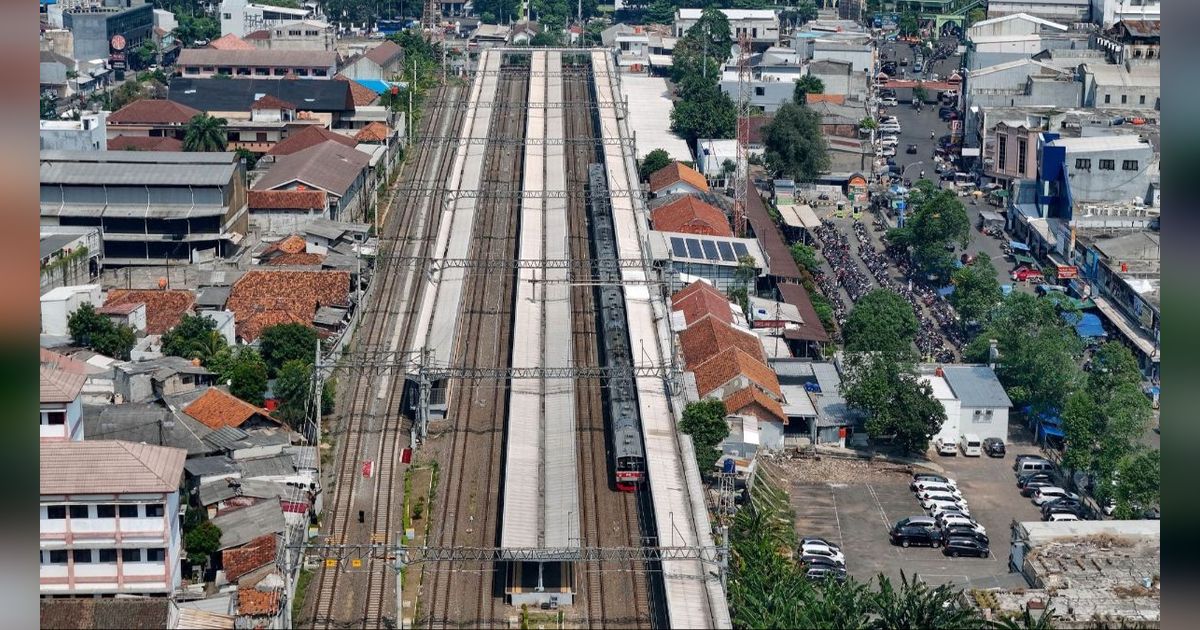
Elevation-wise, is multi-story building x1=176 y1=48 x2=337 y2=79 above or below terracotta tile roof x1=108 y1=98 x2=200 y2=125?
above

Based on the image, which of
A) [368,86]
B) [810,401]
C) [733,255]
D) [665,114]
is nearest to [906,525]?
[810,401]

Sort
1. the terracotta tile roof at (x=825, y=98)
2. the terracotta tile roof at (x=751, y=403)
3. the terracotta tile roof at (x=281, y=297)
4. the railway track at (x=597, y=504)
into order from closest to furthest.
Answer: the railway track at (x=597, y=504) < the terracotta tile roof at (x=751, y=403) < the terracotta tile roof at (x=281, y=297) < the terracotta tile roof at (x=825, y=98)

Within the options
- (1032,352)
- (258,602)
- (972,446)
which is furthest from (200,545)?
(1032,352)

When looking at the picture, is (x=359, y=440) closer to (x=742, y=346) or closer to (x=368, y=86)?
Result: (x=742, y=346)

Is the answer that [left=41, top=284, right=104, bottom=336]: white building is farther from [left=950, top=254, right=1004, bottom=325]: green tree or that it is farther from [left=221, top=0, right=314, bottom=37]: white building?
[left=221, top=0, right=314, bottom=37]: white building

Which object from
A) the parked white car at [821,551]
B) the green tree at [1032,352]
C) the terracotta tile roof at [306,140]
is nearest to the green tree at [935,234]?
the green tree at [1032,352]

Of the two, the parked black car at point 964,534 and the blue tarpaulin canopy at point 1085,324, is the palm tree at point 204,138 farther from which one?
the parked black car at point 964,534

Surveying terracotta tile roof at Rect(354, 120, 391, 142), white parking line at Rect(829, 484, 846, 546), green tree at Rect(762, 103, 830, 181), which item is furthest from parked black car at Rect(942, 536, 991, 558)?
terracotta tile roof at Rect(354, 120, 391, 142)
